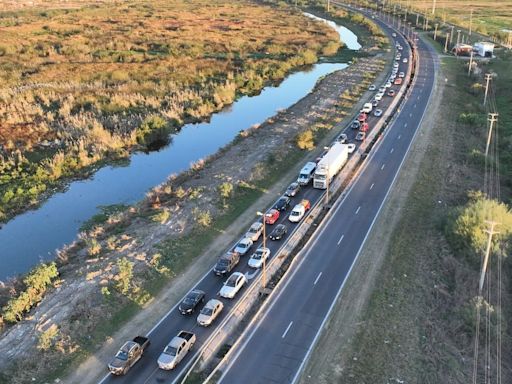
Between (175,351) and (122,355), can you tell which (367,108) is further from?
(122,355)

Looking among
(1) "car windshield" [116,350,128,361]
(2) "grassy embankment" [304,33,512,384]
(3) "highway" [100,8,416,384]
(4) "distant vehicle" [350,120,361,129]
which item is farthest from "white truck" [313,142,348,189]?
(1) "car windshield" [116,350,128,361]

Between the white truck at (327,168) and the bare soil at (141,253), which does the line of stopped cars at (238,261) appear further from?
the bare soil at (141,253)

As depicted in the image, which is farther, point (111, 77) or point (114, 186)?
point (111, 77)

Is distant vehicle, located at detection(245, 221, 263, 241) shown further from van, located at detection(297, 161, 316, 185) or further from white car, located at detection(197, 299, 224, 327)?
van, located at detection(297, 161, 316, 185)

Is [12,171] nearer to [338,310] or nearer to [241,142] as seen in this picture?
[241,142]

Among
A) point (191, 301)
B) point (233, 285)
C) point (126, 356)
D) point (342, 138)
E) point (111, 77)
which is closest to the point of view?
point (126, 356)

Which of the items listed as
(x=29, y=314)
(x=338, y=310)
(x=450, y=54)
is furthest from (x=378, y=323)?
(x=450, y=54)

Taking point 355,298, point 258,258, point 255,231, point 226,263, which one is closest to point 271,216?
point 255,231
